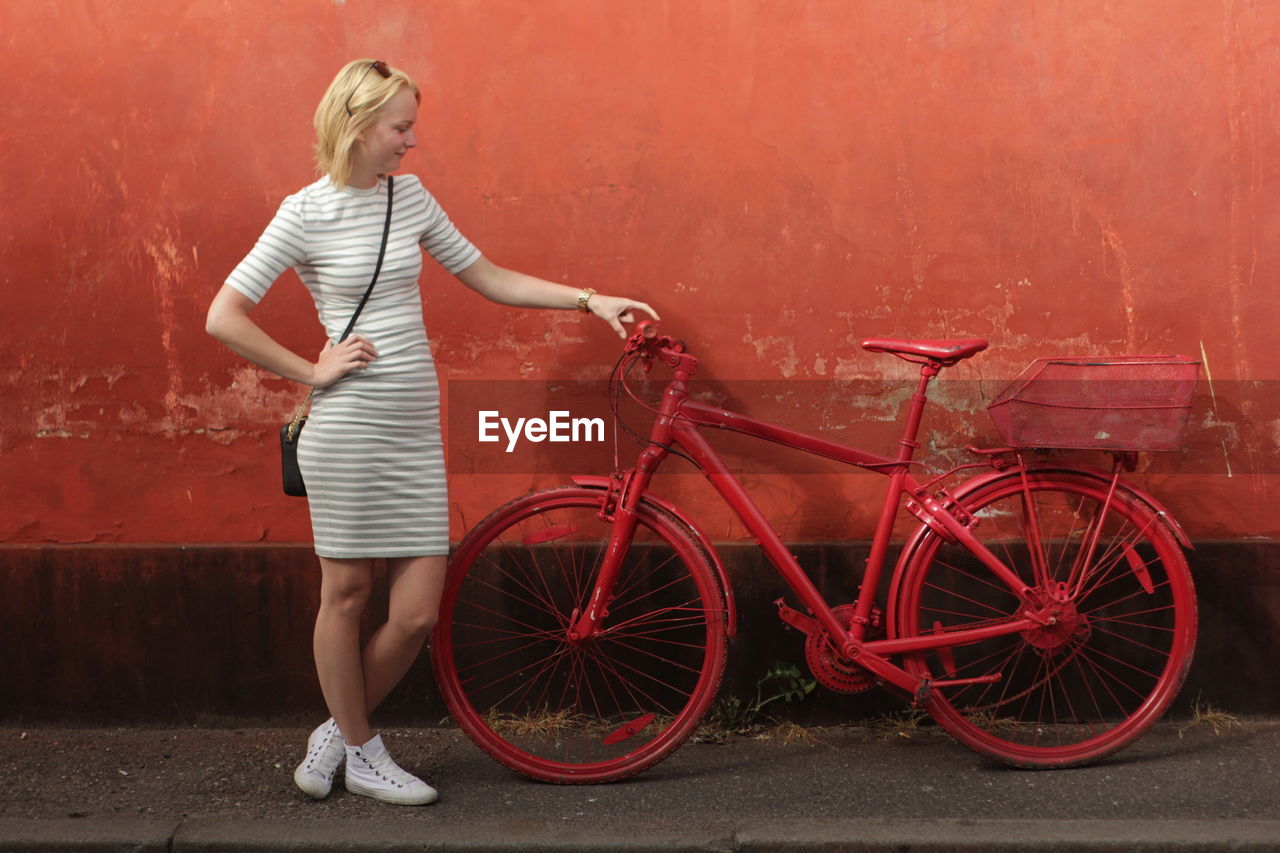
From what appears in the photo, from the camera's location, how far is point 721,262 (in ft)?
14.6

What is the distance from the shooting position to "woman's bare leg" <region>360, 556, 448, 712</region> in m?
3.79

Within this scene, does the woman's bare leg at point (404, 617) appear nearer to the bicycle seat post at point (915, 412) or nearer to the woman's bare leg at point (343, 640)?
the woman's bare leg at point (343, 640)

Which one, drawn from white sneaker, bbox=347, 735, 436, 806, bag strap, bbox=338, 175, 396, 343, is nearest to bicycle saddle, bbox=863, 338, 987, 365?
bag strap, bbox=338, 175, 396, 343

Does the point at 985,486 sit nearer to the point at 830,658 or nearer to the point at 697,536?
the point at 830,658

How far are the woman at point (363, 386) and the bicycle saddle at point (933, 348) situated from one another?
80 centimetres

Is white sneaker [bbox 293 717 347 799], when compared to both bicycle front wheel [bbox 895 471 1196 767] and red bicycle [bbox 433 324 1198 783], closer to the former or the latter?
red bicycle [bbox 433 324 1198 783]

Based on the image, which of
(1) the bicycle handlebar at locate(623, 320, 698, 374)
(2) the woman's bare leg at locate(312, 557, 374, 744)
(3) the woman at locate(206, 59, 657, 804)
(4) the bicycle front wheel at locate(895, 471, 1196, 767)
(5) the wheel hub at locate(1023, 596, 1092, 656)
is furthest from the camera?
(4) the bicycle front wheel at locate(895, 471, 1196, 767)

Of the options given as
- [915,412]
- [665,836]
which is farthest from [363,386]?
[915,412]

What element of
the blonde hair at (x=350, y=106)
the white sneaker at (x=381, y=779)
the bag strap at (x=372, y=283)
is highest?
the blonde hair at (x=350, y=106)

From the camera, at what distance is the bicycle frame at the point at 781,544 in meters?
3.98

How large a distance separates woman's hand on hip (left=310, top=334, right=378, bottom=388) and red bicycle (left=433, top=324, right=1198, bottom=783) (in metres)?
0.68

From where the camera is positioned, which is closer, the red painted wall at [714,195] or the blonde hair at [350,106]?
the blonde hair at [350,106]

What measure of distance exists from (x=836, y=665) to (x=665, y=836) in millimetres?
841

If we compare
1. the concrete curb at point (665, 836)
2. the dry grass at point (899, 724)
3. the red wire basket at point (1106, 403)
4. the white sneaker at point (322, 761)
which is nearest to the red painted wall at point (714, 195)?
the red wire basket at point (1106, 403)
